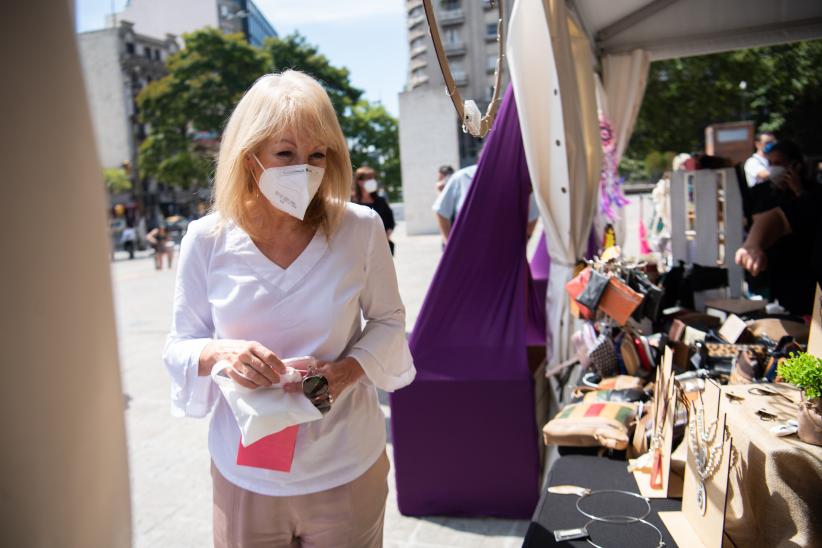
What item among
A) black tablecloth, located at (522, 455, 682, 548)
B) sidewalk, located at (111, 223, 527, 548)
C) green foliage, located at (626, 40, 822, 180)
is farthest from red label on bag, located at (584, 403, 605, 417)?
green foliage, located at (626, 40, 822, 180)

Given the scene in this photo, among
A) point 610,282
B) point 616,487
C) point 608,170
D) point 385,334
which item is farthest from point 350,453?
point 608,170

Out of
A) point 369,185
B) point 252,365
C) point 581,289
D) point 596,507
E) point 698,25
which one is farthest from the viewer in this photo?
point 369,185

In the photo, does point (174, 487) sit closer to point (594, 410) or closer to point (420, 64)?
point (594, 410)

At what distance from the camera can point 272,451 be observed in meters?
1.42

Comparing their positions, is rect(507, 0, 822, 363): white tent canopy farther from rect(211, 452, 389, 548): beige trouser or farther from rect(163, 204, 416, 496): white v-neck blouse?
rect(211, 452, 389, 548): beige trouser

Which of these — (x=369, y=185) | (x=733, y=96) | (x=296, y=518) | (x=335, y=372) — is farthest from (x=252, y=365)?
(x=733, y=96)

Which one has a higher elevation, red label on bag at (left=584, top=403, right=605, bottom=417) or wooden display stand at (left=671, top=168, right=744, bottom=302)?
wooden display stand at (left=671, top=168, right=744, bottom=302)

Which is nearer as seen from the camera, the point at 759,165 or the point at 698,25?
the point at 698,25

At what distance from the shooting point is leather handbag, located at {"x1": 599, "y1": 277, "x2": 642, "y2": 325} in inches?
104

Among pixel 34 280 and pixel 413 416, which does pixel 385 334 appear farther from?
pixel 413 416

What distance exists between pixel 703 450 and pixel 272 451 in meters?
0.99

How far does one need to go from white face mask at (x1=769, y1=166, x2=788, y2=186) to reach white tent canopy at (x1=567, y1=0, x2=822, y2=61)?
1595 mm

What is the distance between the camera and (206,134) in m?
36.7

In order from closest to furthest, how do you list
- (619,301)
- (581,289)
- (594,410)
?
(594,410)
(619,301)
(581,289)
